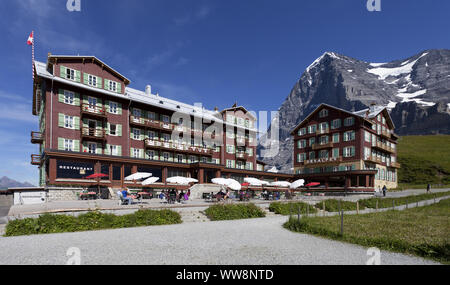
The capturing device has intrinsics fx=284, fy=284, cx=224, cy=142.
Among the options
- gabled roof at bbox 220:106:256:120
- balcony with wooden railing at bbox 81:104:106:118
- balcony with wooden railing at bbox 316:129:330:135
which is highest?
gabled roof at bbox 220:106:256:120

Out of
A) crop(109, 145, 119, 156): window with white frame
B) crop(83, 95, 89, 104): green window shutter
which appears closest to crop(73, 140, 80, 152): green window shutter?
crop(109, 145, 119, 156): window with white frame

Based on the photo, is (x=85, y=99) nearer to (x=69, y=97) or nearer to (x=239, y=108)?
(x=69, y=97)

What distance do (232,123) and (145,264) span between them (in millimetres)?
45684

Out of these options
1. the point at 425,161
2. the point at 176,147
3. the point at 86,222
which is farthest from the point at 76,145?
the point at 425,161

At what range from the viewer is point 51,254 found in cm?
879

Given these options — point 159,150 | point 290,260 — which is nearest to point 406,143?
point 159,150

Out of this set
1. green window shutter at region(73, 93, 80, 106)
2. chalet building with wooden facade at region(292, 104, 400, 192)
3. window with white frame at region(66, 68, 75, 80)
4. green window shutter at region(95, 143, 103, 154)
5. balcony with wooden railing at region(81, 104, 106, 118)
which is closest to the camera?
window with white frame at region(66, 68, 75, 80)

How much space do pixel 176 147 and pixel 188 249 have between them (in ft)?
117

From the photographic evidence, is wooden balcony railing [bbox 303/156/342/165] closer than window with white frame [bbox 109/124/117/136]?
No

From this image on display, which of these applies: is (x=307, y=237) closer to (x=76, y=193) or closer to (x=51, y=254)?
(x=51, y=254)

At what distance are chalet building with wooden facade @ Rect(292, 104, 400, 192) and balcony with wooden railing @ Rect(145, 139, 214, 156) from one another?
2266 cm

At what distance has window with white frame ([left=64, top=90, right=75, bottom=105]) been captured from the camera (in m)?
34.0

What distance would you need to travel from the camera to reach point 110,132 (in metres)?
37.8

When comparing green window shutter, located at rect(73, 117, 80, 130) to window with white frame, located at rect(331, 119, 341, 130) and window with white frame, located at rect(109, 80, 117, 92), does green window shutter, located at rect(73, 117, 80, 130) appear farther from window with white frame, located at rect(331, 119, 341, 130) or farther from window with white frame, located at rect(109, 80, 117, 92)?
window with white frame, located at rect(331, 119, 341, 130)
